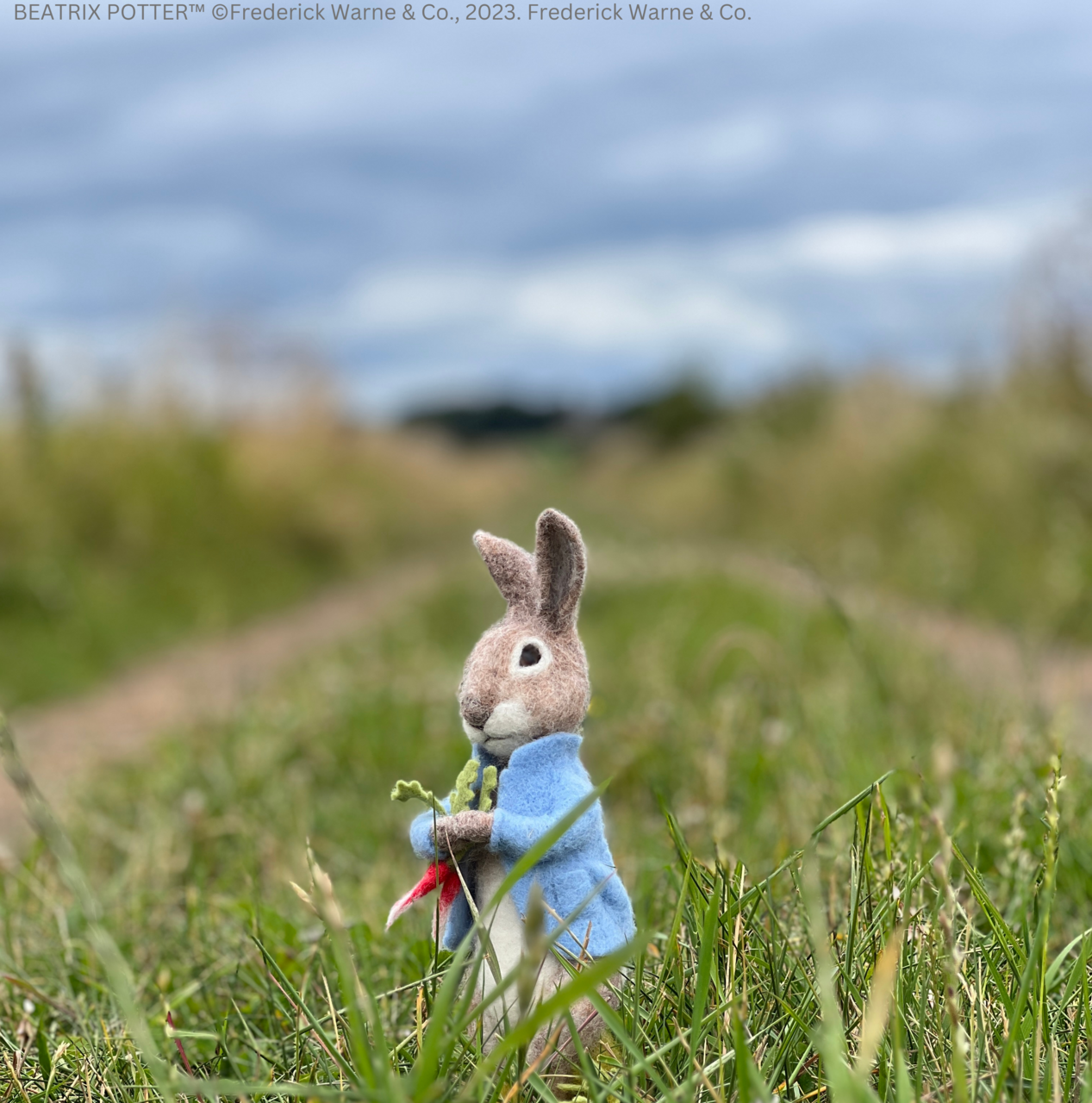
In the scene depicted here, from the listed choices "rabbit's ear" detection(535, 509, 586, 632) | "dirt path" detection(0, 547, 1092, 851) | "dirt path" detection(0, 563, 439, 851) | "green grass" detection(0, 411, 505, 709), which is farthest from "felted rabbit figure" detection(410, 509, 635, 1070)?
"green grass" detection(0, 411, 505, 709)

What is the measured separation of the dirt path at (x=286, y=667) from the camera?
460 centimetres

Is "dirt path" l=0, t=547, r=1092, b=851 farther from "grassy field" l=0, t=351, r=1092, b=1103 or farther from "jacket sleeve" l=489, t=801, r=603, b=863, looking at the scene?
"jacket sleeve" l=489, t=801, r=603, b=863

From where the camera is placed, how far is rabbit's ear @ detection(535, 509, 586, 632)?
158cm

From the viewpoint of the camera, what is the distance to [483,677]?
158 centimetres

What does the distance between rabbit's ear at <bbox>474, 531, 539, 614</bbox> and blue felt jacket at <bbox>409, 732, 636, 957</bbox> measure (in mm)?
198

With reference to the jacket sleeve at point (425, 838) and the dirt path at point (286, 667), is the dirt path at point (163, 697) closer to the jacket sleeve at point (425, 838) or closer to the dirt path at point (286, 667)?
the dirt path at point (286, 667)

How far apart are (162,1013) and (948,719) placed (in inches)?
103

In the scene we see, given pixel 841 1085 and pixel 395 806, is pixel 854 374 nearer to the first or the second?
pixel 395 806

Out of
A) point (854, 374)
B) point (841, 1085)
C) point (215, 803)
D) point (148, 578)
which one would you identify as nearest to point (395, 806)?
point (215, 803)

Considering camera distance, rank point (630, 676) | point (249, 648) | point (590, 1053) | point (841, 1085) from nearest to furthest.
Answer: point (841, 1085) < point (590, 1053) < point (630, 676) < point (249, 648)

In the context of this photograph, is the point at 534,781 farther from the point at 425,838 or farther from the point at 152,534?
the point at 152,534

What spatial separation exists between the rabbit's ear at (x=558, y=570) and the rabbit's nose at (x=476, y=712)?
0.50ft

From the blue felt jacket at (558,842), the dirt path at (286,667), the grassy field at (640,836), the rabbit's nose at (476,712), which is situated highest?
the rabbit's nose at (476,712)

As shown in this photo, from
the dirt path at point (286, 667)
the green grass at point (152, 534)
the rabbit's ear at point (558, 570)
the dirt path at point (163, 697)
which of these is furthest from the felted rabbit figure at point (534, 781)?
the green grass at point (152, 534)
